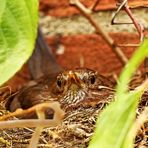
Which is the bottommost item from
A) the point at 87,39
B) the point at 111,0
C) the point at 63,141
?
the point at 63,141

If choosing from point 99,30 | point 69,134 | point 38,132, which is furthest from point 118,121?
point 99,30

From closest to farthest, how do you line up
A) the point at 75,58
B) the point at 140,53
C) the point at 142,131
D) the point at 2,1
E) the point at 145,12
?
the point at 140,53, the point at 2,1, the point at 142,131, the point at 145,12, the point at 75,58

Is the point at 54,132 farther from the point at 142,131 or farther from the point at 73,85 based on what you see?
the point at 73,85

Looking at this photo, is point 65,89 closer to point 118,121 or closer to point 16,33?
point 16,33

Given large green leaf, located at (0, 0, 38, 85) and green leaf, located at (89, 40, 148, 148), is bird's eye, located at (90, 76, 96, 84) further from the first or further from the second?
green leaf, located at (89, 40, 148, 148)

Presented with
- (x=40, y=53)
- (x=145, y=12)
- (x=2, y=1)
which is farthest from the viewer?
(x=40, y=53)

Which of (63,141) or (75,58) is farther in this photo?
(75,58)

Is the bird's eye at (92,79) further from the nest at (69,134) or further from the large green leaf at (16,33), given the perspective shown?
the large green leaf at (16,33)

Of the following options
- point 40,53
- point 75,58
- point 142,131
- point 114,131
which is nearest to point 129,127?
point 114,131
